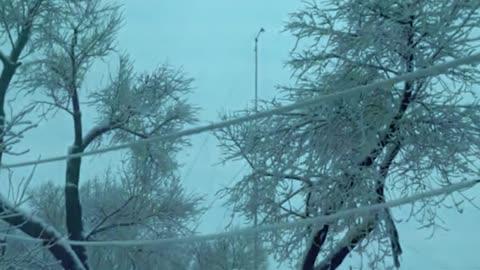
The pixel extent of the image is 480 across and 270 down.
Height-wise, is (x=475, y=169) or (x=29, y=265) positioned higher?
(x=475, y=169)

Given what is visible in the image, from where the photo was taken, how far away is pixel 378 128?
734 centimetres

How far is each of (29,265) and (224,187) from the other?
7.64 ft

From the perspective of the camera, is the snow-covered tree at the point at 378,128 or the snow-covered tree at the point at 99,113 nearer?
the snow-covered tree at the point at 378,128

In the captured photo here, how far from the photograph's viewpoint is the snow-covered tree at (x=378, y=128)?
7125 millimetres

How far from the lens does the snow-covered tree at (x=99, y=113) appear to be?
10.1m

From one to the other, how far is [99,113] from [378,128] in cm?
489

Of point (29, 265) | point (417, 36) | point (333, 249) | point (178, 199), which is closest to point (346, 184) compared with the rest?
point (333, 249)

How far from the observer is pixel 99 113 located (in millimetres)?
11039

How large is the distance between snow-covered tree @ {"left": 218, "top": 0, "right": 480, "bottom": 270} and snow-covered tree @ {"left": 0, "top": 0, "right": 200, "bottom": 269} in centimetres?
304

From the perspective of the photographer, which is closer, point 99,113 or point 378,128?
point 378,128

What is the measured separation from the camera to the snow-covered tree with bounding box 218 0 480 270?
7125mm

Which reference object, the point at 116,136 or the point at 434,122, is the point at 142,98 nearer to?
the point at 116,136

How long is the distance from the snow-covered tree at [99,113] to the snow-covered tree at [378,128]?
3.04 meters

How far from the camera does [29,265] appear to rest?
22.5 feet
